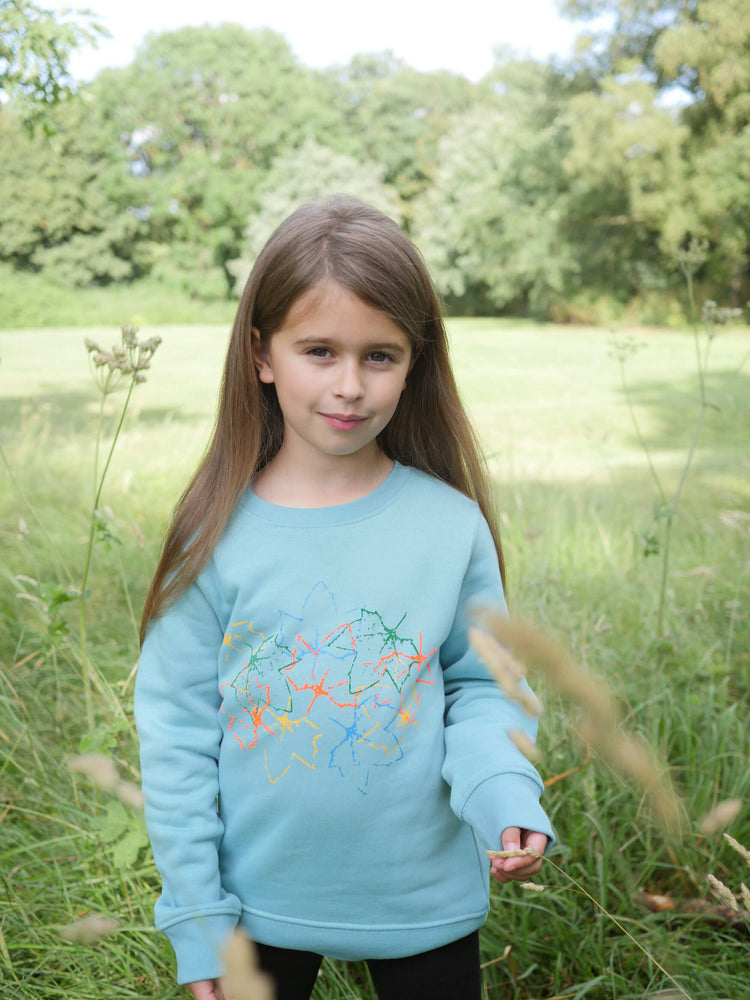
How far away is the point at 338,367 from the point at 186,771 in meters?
0.66

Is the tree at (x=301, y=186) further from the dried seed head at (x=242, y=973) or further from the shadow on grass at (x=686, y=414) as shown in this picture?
the dried seed head at (x=242, y=973)

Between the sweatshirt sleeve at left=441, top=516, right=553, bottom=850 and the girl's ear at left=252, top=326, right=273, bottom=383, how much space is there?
1.42ft

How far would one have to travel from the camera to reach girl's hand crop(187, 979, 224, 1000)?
1.26 m

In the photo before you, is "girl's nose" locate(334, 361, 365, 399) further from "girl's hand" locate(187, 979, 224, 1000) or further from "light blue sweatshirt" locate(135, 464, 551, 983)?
"girl's hand" locate(187, 979, 224, 1000)

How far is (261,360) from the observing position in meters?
1.46

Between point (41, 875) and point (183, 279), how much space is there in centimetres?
2622

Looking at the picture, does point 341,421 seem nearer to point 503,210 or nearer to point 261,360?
point 261,360

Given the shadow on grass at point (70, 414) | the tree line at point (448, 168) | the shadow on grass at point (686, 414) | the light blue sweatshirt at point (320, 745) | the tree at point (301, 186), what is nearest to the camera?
the light blue sweatshirt at point (320, 745)

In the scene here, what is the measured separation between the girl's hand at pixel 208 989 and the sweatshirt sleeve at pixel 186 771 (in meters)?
0.02

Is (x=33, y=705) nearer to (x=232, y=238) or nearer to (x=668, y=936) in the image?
(x=668, y=936)

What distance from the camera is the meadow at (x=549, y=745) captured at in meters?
1.65

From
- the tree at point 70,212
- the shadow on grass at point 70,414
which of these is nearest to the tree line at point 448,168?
the tree at point 70,212

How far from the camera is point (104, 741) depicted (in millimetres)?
1764

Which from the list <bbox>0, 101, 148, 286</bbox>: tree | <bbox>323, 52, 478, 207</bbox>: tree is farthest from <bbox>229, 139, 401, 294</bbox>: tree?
<bbox>323, 52, 478, 207</bbox>: tree
